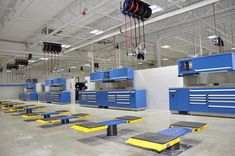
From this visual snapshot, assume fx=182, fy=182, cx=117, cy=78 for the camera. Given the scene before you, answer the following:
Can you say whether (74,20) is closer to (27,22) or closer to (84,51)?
(27,22)

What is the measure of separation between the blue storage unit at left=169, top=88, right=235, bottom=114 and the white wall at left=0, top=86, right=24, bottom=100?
1825 centimetres

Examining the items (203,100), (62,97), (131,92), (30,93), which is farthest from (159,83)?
(30,93)

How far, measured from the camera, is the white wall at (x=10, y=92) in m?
18.1

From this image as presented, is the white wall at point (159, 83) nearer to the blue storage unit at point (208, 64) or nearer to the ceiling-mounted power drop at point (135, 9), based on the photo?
the blue storage unit at point (208, 64)

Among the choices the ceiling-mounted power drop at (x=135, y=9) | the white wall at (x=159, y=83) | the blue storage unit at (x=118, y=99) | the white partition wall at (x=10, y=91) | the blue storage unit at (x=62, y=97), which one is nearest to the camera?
the ceiling-mounted power drop at (x=135, y=9)

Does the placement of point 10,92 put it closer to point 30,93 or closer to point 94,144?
point 30,93

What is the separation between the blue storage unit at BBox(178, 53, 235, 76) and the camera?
14.1ft

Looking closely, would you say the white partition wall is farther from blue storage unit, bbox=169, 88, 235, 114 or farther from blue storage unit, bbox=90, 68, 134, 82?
blue storage unit, bbox=169, 88, 235, 114

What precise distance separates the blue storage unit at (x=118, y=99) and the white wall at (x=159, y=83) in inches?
11.3

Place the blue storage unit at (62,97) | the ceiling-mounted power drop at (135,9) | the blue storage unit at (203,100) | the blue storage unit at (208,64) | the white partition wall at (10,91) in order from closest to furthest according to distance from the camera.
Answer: the ceiling-mounted power drop at (135,9) < the blue storage unit at (203,100) < the blue storage unit at (208,64) < the blue storage unit at (62,97) < the white partition wall at (10,91)

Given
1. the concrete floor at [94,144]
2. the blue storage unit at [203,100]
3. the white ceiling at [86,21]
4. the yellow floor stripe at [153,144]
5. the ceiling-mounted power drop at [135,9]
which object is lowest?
the concrete floor at [94,144]

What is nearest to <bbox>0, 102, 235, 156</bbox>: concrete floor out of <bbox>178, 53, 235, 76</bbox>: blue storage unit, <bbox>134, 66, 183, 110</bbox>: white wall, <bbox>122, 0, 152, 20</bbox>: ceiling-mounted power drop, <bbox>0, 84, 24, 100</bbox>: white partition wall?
<bbox>178, 53, 235, 76</bbox>: blue storage unit

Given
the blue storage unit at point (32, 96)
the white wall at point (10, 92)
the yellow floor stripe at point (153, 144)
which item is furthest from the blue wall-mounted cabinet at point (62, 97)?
the white wall at point (10, 92)

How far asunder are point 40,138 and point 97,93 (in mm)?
4906
